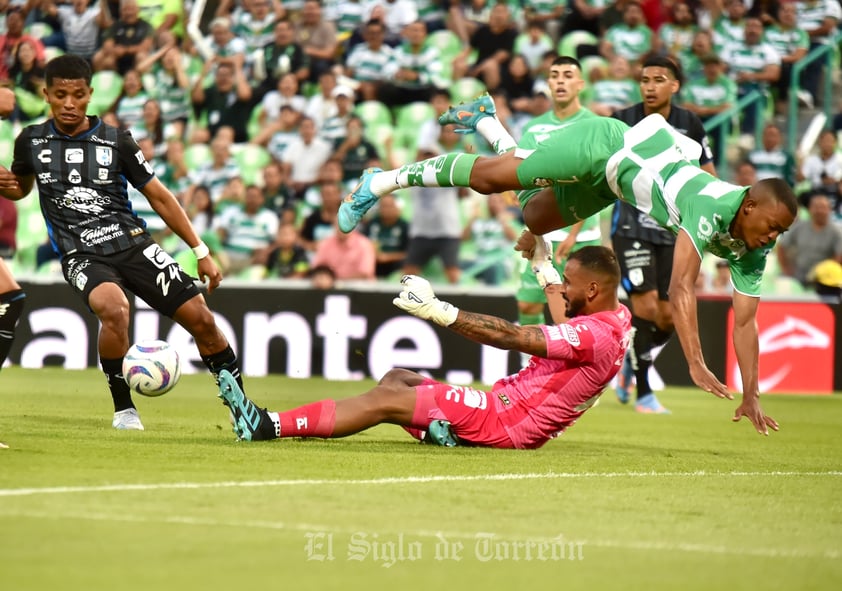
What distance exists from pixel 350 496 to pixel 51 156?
3.84 m

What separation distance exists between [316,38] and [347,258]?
4.13 meters

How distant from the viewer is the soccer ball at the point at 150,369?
8.68 m

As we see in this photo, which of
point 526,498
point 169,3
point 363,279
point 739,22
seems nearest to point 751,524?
point 526,498

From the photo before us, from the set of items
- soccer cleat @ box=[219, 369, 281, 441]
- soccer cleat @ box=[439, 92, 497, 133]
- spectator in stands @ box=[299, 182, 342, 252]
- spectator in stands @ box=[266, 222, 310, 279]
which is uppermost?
soccer cleat @ box=[439, 92, 497, 133]

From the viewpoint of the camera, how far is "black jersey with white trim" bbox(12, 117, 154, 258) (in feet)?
29.5

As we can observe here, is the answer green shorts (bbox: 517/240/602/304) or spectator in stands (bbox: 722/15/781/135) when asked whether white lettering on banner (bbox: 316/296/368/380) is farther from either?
spectator in stands (bbox: 722/15/781/135)

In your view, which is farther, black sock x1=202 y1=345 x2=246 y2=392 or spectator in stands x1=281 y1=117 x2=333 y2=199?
spectator in stands x1=281 y1=117 x2=333 y2=199

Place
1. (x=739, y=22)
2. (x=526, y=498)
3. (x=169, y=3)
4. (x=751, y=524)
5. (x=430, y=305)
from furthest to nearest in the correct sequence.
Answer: (x=169, y=3) → (x=739, y=22) → (x=430, y=305) → (x=526, y=498) → (x=751, y=524)

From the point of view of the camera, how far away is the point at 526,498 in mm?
6457

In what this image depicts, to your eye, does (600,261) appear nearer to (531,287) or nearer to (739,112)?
(531,287)

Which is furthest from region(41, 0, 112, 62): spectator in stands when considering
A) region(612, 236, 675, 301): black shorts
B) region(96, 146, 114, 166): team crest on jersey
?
region(96, 146, 114, 166): team crest on jersey

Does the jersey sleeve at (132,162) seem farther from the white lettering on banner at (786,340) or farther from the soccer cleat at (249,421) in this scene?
the white lettering on banner at (786,340)

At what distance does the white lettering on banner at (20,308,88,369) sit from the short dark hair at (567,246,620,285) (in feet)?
29.4

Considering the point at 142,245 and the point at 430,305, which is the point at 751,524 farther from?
the point at 142,245
